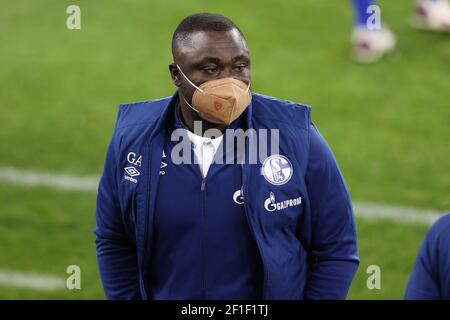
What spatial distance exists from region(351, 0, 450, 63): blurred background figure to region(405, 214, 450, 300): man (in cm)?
421

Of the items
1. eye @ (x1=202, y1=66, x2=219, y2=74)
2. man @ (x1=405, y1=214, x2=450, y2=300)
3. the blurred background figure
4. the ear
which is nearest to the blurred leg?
the blurred background figure

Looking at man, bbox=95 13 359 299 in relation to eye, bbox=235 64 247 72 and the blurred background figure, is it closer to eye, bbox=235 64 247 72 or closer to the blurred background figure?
eye, bbox=235 64 247 72

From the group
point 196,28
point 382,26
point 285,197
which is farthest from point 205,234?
point 382,26

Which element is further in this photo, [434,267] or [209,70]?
[209,70]

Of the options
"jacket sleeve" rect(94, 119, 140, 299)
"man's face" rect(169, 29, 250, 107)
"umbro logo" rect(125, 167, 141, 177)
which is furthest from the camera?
"jacket sleeve" rect(94, 119, 140, 299)

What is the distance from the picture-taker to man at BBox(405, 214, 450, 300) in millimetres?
3262

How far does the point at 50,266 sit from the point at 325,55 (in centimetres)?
302

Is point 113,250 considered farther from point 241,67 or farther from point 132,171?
point 241,67

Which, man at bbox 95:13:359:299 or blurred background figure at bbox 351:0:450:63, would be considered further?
blurred background figure at bbox 351:0:450:63

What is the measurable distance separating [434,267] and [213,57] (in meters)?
0.98

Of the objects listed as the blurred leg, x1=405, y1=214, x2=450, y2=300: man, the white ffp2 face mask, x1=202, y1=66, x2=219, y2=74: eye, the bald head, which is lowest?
x1=405, y1=214, x2=450, y2=300: man

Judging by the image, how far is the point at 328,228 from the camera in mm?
3520

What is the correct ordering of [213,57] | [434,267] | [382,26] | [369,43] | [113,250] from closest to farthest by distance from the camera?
1. [434,267]
2. [213,57]
3. [113,250]
4. [369,43]
5. [382,26]

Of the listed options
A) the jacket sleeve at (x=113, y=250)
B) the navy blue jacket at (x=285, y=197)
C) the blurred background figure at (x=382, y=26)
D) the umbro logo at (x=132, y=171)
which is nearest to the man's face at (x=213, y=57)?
the navy blue jacket at (x=285, y=197)
